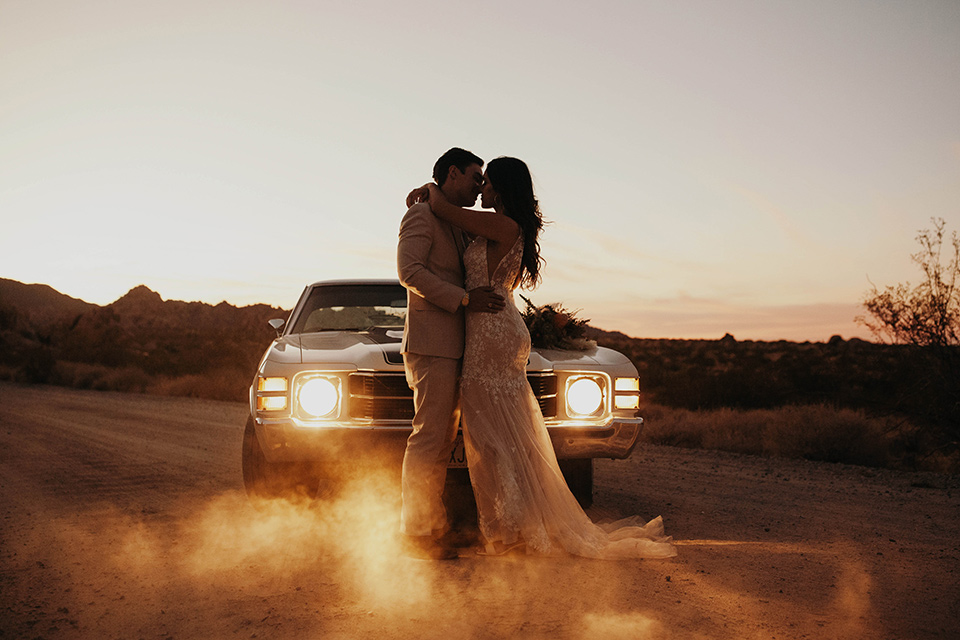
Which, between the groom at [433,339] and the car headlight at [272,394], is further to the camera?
the car headlight at [272,394]

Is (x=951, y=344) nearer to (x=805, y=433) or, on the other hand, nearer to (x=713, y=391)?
(x=805, y=433)

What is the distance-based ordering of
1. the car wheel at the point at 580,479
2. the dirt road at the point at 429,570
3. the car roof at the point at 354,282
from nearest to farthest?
the dirt road at the point at 429,570 → the car wheel at the point at 580,479 → the car roof at the point at 354,282

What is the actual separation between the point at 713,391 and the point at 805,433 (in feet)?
22.9

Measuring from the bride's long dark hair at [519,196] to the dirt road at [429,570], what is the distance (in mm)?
1627

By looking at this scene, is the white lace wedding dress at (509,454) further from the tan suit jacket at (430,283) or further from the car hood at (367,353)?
the car hood at (367,353)

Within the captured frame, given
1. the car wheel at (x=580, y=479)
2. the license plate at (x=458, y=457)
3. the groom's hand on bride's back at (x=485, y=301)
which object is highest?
the groom's hand on bride's back at (x=485, y=301)

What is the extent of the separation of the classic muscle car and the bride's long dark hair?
0.81 metres

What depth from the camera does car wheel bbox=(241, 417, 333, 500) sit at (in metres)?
3.93

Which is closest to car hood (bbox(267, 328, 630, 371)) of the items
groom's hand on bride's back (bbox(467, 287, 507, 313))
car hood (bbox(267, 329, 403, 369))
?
car hood (bbox(267, 329, 403, 369))

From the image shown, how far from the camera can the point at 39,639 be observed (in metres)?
2.45

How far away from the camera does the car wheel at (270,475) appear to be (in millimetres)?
3934

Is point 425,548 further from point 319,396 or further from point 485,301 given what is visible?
point 485,301

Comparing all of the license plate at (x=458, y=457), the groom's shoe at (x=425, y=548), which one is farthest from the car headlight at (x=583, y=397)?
the groom's shoe at (x=425, y=548)

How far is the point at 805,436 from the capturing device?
27.9ft
